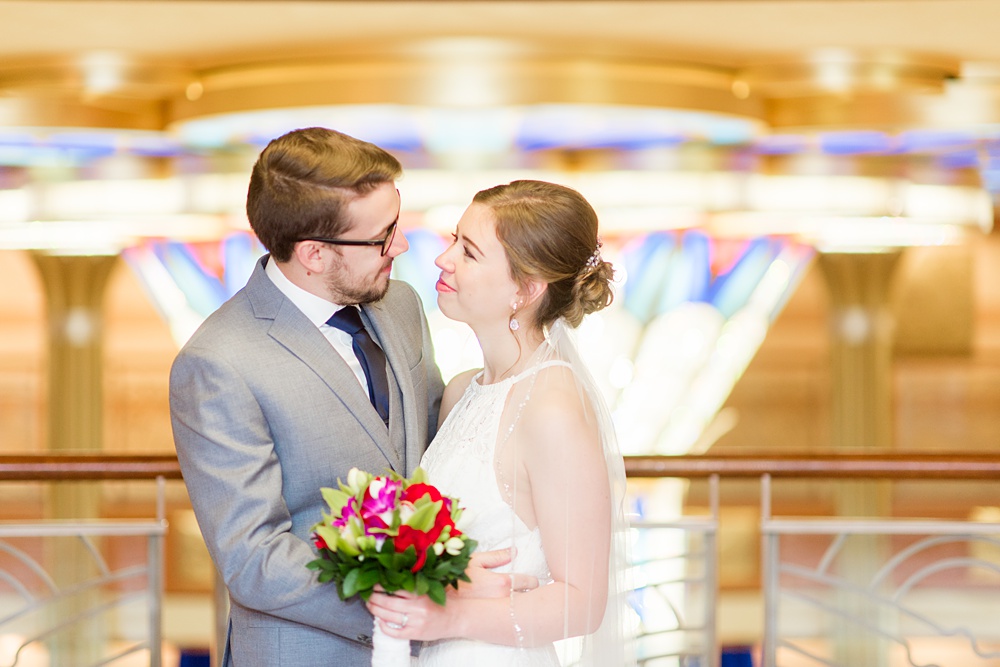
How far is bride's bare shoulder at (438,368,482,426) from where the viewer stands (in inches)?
93.4

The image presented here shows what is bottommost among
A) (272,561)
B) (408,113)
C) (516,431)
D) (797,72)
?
(272,561)

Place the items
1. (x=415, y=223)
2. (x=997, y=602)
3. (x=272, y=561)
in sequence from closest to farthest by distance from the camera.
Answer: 1. (x=272, y=561)
2. (x=415, y=223)
3. (x=997, y=602)

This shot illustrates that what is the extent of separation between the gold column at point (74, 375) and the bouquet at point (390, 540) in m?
7.87

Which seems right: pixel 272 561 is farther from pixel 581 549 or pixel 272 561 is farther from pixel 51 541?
pixel 51 541

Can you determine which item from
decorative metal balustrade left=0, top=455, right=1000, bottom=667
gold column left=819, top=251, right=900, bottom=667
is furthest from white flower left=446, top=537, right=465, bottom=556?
gold column left=819, top=251, right=900, bottom=667

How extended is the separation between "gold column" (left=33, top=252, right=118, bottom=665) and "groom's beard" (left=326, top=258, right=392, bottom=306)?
24.7 feet

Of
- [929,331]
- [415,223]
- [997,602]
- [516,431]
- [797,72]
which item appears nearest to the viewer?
[516,431]

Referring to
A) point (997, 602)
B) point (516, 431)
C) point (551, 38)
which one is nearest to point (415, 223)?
point (551, 38)

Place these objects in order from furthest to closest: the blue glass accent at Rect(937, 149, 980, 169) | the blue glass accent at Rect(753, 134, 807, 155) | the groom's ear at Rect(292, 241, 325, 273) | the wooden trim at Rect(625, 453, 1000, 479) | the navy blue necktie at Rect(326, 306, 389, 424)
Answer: the blue glass accent at Rect(937, 149, 980, 169), the blue glass accent at Rect(753, 134, 807, 155), the wooden trim at Rect(625, 453, 1000, 479), the navy blue necktie at Rect(326, 306, 389, 424), the groom's ear at Rect(292, 241, 325, 273)

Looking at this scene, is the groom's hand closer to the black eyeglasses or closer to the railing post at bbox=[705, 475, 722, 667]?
the black eyeglasses

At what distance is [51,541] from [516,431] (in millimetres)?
8600

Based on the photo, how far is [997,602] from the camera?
8.54 metres

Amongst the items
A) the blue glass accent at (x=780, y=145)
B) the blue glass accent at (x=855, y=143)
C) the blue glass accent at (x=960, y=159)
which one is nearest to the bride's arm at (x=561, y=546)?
the blue glass accent at (x=855, y=143)

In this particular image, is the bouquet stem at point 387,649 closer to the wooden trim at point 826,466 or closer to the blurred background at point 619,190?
the wooden trim at point 826,466
